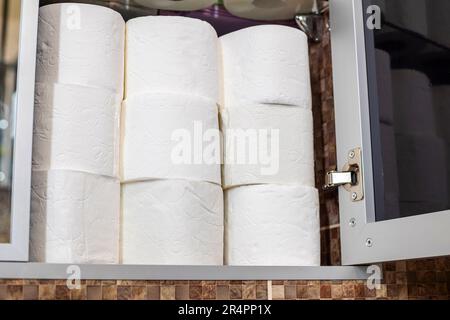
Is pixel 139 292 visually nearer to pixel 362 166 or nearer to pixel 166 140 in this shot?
pixel 166 140

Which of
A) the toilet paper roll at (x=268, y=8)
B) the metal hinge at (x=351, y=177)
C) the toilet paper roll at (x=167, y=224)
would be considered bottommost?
the toilet paper roll at (x=167, y=224)

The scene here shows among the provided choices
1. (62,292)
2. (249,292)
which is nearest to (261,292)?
(249,292)

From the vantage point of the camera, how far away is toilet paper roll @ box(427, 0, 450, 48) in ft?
2.77

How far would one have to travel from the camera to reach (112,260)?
35.4 inches

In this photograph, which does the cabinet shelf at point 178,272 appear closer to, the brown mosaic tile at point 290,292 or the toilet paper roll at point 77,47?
the brown mosaic tile at point 290,292

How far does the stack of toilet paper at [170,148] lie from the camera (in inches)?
36.0

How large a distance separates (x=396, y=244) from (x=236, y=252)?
215mm

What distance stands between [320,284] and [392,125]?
0.69 feet

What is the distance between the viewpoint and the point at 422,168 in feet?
2.86

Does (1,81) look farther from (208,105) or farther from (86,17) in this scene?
(208,105)

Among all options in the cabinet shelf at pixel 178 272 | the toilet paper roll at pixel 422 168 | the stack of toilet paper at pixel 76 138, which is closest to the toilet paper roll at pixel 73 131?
the stack of toilet paper at pixel 76 138

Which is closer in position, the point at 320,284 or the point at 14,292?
the point at 14,292

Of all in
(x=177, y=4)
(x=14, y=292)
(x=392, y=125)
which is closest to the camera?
(x=14, y=292)
